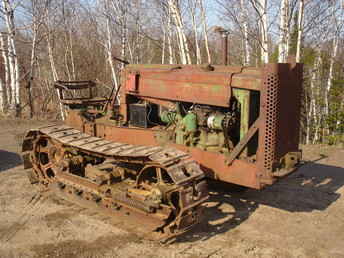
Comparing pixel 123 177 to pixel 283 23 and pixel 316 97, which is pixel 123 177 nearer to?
pixel 283 23

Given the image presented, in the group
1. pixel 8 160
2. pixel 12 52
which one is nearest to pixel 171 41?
pixel 12 52

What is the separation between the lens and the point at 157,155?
4.64 meters

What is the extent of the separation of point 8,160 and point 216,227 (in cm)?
563

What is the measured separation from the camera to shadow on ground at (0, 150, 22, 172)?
26.2ft

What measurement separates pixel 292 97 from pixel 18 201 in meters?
4.63

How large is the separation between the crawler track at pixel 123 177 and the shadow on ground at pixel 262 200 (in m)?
0.51

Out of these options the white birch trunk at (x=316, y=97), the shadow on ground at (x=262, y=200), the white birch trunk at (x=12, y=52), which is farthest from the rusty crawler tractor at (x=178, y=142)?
the white birch trunk at (x=316, y=97)

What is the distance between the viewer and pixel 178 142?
5312 millimetres

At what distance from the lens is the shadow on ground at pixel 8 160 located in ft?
26.2

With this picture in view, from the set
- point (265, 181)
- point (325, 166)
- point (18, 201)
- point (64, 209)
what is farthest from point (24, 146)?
point (325, 166)

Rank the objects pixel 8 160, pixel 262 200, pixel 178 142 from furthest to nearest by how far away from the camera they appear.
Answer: pixel 8 160
pixel 262 200
pixel 178 142

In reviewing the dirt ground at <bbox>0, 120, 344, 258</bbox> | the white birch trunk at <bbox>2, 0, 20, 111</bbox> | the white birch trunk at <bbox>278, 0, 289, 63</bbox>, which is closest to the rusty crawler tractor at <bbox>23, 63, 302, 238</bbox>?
the dirt ground at <bbox>0, 120, 344, 258</bbox>

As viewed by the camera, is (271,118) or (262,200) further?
(262,200)

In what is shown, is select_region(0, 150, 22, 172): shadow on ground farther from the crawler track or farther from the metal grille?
the metal grille
